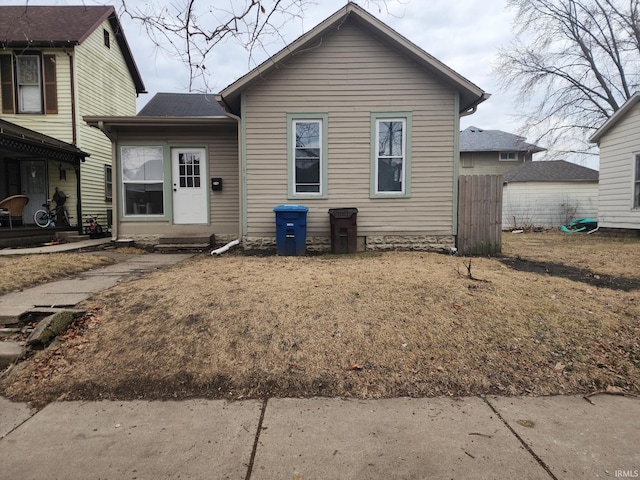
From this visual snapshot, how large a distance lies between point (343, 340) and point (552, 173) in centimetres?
2241

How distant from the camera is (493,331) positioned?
148 inches

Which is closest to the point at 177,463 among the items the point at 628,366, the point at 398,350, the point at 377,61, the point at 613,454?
→ the point at 398,350

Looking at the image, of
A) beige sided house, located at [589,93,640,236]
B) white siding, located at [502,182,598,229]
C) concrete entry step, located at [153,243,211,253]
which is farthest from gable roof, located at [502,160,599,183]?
concrete entry step, located at [153,243,211,253]

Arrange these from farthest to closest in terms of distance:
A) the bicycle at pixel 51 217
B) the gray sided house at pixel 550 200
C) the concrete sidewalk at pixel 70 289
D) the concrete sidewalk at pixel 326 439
A: the gray sided house at pixel 550 200
the bicycle at pixel 51 217
the concrete sidewalk at pixel 70 289
the concrete sidewalk at pixel 326 439

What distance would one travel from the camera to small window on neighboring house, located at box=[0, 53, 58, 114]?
12045mm

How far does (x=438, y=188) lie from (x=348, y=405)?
6692 mm

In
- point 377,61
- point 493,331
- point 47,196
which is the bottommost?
point 493,331

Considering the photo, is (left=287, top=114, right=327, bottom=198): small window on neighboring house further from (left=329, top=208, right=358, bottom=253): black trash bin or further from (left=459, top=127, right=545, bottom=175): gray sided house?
(left=459, top=127, right=545, bottom=175): gray sided house

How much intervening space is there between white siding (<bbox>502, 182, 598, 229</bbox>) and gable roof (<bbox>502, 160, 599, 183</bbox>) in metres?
0.22

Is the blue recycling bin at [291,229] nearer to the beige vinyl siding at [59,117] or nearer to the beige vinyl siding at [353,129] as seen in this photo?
the beige vinyl siding at [353,129]

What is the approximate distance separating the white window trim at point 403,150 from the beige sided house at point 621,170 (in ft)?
28.9

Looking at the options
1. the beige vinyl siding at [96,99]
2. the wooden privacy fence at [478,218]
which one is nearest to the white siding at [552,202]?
the wooden privacy fence at [478,218]

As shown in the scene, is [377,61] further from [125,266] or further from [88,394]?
[88,394]

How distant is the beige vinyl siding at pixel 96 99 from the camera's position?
12.5 meters
